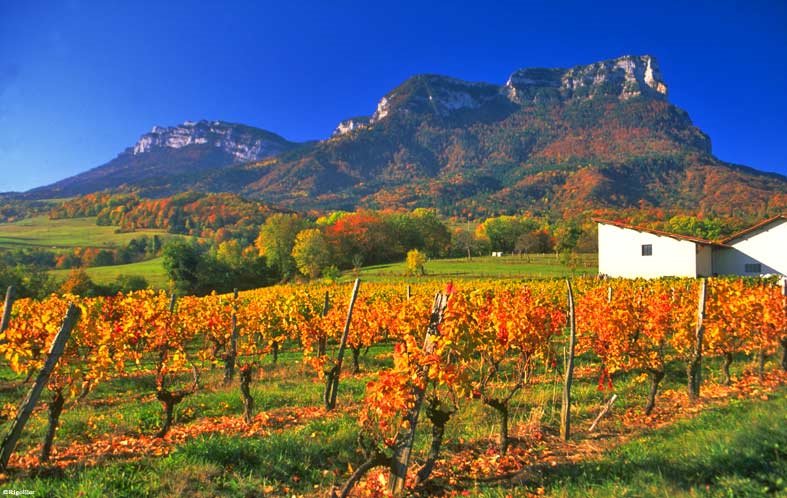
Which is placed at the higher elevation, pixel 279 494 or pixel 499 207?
pixel 499 207

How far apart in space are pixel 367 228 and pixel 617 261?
54.0 m

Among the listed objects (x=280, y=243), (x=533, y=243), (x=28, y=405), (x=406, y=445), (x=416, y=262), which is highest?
(x=533, y=243)

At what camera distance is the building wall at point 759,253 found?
3180 cm

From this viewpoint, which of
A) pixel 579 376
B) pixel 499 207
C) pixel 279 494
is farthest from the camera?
pixel 499 207

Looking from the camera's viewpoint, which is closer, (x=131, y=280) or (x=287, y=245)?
(x=131, y=280)

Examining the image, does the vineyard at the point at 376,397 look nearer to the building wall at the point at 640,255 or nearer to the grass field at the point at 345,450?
the grass field at the point at 345,450

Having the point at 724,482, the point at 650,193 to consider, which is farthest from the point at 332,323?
the point at 650,193

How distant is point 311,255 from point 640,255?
46082 millimetres

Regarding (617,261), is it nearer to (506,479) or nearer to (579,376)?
(579,376)

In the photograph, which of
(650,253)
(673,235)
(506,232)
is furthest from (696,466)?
(506,232)

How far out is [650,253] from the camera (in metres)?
35.1

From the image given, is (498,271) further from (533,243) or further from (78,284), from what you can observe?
(78,284)

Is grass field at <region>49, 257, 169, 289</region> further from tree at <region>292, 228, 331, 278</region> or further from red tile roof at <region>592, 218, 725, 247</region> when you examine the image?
red tile roof at <region>592, 218, 725, 247</region>

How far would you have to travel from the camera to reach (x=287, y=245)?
73188 millimetres
